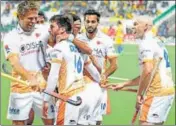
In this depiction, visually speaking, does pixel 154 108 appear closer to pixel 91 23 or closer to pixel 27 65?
pixel 91 23

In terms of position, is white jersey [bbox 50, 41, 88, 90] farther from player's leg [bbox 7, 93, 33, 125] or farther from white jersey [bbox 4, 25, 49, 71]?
player's leg [bbox 7, 93, 33, 125]

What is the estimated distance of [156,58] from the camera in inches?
210

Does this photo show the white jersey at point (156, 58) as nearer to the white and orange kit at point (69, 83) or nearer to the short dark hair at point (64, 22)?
the white and orange kit at point (69, 83)

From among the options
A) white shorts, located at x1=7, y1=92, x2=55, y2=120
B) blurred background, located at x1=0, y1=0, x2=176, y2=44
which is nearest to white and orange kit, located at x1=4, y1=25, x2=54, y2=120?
white shorts, located at x1=7, y1=92, x2=55, y2=120

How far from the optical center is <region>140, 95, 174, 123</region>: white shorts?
5516mm

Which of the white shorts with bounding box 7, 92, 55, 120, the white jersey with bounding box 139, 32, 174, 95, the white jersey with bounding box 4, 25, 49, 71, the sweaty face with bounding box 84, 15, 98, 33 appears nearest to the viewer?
the white jersey with bounding box 139, 32, 174, 95

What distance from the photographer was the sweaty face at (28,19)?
207 inches

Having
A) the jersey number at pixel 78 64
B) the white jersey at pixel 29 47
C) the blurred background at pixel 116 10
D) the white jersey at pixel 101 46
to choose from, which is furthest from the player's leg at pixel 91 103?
the blurred background at pixel 116 10

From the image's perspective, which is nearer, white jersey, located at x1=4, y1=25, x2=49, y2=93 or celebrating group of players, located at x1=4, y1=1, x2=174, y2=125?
celebrating group of players, located at x1=4, y1=1, x2=174, y2=125

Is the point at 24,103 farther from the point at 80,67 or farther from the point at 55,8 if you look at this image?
the point at 55,8

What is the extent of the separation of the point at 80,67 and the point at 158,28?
79.1 feet

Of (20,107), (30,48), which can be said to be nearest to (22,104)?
(20,107)

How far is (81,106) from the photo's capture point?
472 centimetres

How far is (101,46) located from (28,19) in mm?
1226
